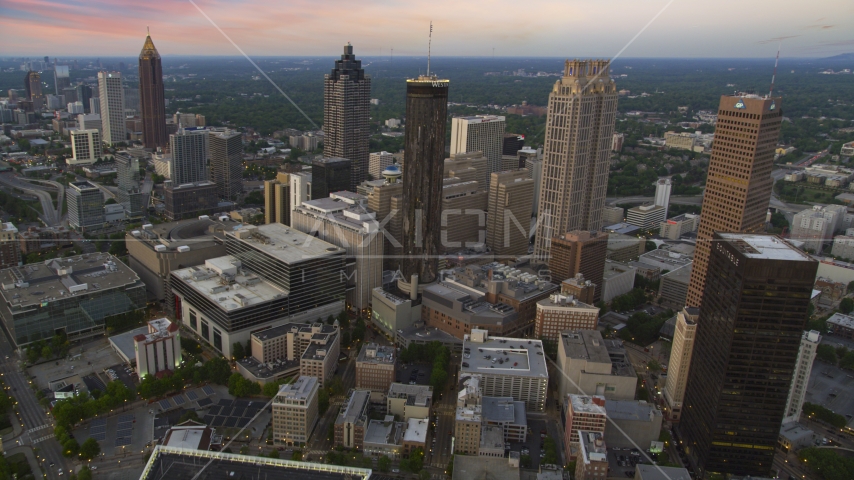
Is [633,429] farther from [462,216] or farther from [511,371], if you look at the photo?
[462,216]

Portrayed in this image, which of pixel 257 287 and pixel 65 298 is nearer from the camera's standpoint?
pixel 65 298

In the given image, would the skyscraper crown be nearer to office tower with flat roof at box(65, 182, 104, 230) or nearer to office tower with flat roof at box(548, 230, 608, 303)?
office tower with flat roof at box(65, 182, 104, 230)

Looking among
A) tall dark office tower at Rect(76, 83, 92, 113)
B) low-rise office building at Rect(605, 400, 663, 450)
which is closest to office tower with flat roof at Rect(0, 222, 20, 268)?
low-rise office building at Rect(605, 400, 663, 450)

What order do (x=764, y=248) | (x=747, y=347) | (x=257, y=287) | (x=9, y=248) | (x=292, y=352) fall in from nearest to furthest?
(x=747, y=347)
(x=764, y=248)
(x=292, y=352)
(x=257, y=287)
(x=9, y=248)

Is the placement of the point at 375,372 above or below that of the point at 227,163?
below

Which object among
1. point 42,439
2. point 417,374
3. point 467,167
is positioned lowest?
point 42,439

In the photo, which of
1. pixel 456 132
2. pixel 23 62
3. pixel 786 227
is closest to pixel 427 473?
pixel 456 132

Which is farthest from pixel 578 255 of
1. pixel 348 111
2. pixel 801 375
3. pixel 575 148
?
pixel 348 111

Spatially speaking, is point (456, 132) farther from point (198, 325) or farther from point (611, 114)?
point (198, 325)
